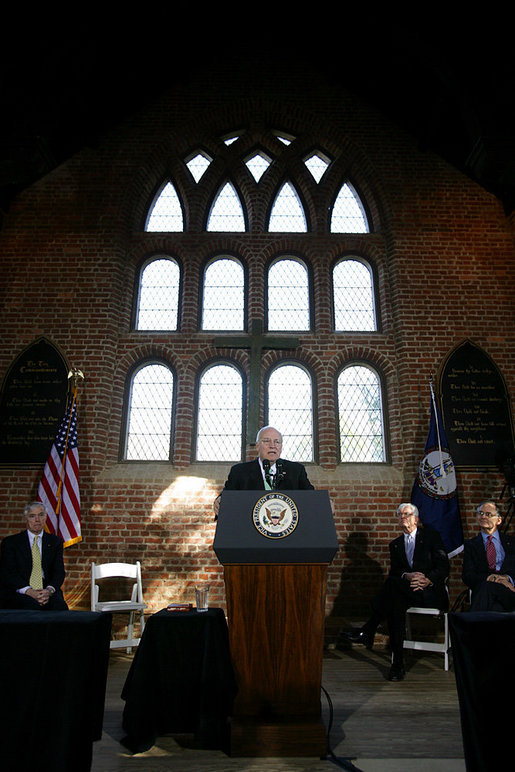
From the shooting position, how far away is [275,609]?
8.59ft

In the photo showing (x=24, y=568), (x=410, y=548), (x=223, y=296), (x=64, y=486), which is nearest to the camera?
(x=24, y=568)

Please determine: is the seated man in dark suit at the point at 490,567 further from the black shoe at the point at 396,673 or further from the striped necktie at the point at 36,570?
the striped necktie at the point at 36,570

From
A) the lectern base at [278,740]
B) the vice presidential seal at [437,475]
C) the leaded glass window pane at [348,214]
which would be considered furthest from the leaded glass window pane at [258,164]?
the lectern base at [278,740]

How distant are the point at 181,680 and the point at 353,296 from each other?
5.56 m

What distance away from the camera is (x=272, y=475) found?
10.7ft

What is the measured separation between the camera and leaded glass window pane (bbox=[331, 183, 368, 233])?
759 cm

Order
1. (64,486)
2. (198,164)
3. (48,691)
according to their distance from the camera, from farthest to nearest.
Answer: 1. (198,164)
2. (64,486)
3. (48,691)

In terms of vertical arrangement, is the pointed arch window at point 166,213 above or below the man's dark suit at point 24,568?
above

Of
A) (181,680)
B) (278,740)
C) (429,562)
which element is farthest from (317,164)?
(278,740)

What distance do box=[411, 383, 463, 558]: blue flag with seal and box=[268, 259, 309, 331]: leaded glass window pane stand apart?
2177mm

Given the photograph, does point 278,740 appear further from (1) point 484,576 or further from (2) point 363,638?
(1) point 484,576

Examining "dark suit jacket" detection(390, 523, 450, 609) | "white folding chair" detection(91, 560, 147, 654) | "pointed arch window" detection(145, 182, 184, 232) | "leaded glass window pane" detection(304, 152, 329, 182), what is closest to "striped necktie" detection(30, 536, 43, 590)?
"white folding chair" detection(91, 560, 147, 654)

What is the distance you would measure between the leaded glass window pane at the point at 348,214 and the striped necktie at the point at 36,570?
558 centimetres

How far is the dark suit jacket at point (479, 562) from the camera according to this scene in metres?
4.53
